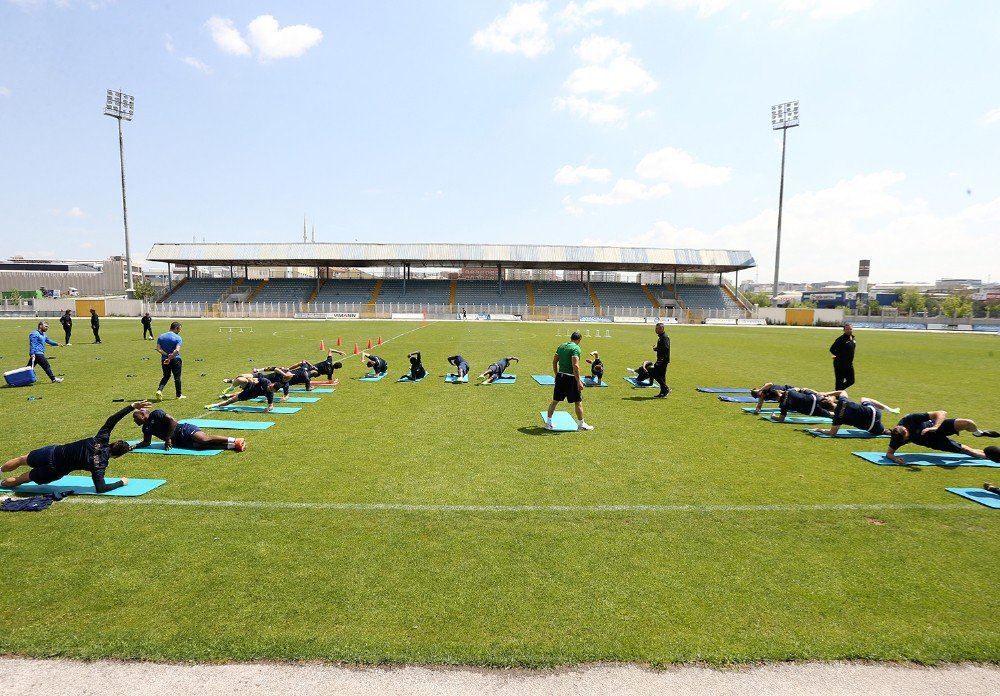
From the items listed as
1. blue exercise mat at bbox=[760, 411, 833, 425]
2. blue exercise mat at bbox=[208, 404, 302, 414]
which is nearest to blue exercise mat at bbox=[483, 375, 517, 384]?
blue exercise mat at bbox=[208, 404, 302, 414]

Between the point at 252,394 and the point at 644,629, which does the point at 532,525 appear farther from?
the point at 252,394

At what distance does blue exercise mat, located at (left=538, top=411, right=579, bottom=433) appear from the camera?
32.2 feet

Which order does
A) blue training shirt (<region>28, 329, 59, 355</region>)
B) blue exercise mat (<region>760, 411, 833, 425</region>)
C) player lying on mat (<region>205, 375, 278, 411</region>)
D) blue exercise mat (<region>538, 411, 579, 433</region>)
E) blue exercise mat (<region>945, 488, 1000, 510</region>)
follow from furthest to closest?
blue training shirt (<region>28, 329, 59, 355</region>)
player lying on mat (<region>205, 375, 278, 411</region>)
blue exercise mat (<region>760, 411, 833, 425</region>)
blue exercise mat (<region>538, 411, 579, 433</region>)
blue exercise mat (<region>945, 488, 1000, 510</region>)

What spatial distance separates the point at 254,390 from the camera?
1118 cm

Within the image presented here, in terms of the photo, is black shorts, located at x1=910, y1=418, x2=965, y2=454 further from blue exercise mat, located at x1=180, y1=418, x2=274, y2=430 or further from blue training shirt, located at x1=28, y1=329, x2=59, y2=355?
blue training shirt, located at x1=28, y1=329, x2=59, y2=355

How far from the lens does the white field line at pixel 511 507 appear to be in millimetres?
5980

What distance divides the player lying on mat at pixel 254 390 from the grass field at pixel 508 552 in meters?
2.06

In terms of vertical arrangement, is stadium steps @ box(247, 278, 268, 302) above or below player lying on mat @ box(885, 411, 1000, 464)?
above

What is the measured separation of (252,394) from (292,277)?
62.9 m

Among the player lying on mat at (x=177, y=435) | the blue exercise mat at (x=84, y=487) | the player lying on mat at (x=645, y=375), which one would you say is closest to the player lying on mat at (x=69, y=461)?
the blue exercise mat at (x=84, y=487)

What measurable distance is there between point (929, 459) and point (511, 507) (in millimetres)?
7030

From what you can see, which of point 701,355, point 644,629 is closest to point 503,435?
point 644,629

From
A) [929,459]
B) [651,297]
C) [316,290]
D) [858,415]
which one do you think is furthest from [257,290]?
[929,459]

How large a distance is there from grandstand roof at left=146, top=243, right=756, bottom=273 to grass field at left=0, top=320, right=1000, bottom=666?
50.3m
